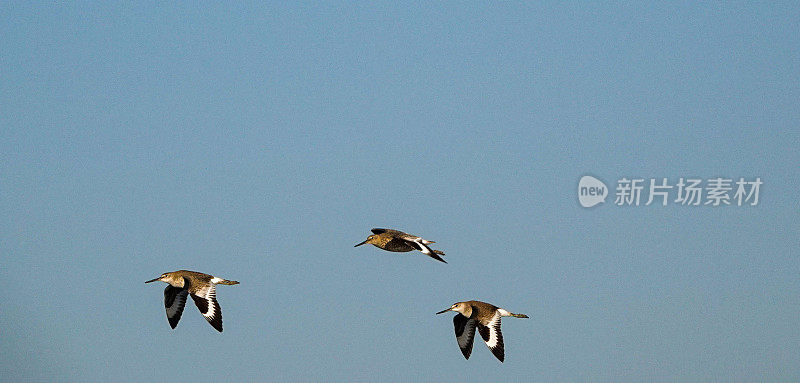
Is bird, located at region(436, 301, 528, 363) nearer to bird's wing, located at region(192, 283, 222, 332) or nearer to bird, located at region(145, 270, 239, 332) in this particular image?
bird's wing, located at region(192, 283, 222, 332)

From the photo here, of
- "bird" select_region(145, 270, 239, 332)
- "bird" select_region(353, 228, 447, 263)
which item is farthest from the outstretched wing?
"bird" select_region(145, 270, 239, 332)

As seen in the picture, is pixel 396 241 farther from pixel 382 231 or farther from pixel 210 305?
pixel 210 305

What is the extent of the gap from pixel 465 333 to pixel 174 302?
6.67 m

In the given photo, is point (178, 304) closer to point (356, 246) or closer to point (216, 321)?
point (216, 321)

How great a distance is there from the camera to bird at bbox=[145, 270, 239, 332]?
90.0 feet

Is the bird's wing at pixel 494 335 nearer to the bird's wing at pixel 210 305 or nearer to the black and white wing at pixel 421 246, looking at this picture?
the black and white wing at pixel 421 246

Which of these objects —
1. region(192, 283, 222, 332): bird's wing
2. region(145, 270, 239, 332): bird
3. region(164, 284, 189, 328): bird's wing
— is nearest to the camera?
region(192, 283, 222, 332): bird's wing

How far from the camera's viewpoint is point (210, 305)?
2731 centimetres

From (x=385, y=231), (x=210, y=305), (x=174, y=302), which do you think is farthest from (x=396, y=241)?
(x=174, y=302)

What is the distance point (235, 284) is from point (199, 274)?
885mm

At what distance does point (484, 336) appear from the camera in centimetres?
2662

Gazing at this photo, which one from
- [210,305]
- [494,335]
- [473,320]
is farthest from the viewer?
[210,305]

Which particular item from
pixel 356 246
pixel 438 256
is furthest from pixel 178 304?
pixel 438 256

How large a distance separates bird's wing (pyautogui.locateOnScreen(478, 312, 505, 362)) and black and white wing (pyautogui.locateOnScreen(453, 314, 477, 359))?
0.76 ft
